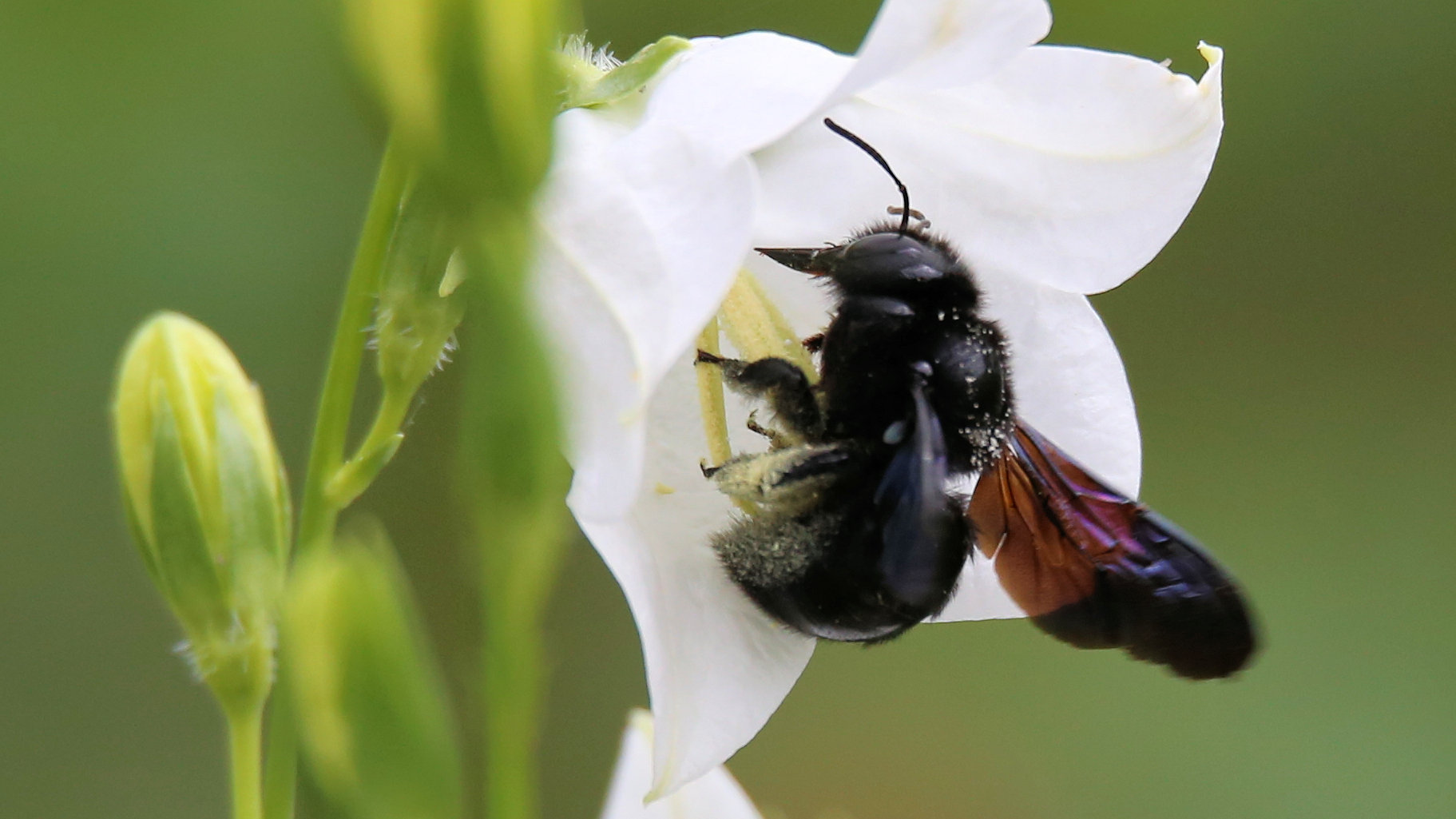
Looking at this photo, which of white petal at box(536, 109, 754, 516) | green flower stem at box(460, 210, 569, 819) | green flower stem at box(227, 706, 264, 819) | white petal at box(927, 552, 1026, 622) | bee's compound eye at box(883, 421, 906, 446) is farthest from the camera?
white petal at box(927, 552, 1026, 622)

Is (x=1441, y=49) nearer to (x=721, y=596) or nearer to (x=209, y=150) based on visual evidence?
(x=209, y=150)

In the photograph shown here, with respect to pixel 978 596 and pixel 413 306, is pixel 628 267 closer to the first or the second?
pixel 413 306

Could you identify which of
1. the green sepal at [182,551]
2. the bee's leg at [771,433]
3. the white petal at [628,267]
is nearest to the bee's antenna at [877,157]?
the bee's leg at [771,433]

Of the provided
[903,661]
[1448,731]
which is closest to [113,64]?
[903,661]

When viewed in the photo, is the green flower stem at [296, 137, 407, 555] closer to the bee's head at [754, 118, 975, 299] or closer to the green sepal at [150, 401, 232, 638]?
the green sepal at [150, 401, 232, 638]

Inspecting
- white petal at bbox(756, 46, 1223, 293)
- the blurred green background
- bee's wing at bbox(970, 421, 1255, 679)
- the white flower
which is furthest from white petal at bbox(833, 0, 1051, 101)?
the blurred green background

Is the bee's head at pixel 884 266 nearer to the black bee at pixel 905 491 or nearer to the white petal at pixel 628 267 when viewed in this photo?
the black bee at pixel 905 491
